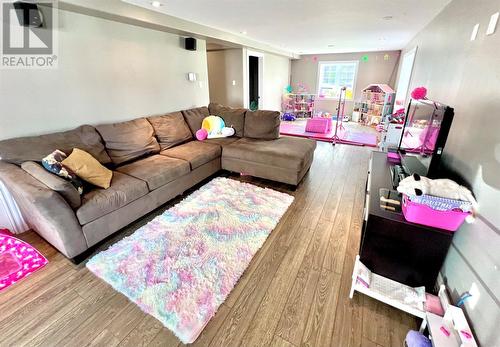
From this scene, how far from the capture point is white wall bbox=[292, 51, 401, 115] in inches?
289

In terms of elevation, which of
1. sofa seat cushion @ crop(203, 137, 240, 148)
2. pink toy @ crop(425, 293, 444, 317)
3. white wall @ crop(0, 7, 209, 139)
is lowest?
pink toy @ crop(425, 293, 444, 317)

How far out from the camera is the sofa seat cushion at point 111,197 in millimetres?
1841

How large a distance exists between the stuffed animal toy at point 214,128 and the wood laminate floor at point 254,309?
2060 mm

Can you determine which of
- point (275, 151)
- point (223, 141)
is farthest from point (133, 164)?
point (275, 151)

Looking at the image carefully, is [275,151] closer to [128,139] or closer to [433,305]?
[128,139]

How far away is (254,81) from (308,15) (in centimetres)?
378

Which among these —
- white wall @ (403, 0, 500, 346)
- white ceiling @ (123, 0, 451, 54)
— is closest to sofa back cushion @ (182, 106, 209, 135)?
white ceiling @ (123, 0, 451, 54)

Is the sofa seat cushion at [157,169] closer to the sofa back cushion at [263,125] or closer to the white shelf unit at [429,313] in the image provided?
the sofa back cushion at [263,125]

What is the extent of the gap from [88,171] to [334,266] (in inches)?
89.4

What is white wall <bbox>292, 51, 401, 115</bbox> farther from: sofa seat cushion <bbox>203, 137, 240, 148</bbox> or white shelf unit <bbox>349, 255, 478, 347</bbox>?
white shelf unit <bbox>349, 255, 478, 347</bbox>

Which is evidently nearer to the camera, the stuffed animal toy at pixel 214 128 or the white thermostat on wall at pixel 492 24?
the white thermostat on wall at pixel 492 24

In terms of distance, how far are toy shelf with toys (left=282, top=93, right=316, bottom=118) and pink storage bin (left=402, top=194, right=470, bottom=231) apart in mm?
7469

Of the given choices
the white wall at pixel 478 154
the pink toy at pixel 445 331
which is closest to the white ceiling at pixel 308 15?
the white wall at pixel 478 154

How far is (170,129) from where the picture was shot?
10.8 feet
